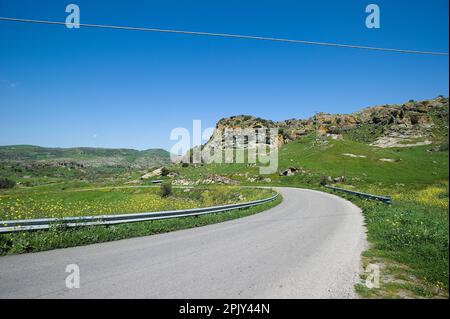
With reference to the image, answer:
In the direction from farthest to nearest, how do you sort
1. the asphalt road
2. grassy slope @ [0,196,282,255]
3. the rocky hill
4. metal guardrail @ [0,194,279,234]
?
the rocky hill
metal guardrail @ [0,194,279,234]
grassy slope @ [0,196,282,255]
the asphalt road

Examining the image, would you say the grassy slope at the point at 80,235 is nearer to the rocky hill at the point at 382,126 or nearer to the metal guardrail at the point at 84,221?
the metal guardrail at the point at 84,221

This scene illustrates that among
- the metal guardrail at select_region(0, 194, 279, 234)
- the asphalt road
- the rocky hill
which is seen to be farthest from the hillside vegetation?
the metal guardrail at select_region(0, 194, 279, 234)

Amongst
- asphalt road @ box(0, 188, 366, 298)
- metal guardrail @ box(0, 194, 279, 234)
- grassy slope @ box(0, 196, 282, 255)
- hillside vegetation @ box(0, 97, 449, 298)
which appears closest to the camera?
asphalt road @ box(0, 188, 366, 298)

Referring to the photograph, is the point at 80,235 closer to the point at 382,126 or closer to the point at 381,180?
the point at 381,180

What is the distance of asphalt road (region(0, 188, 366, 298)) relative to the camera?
18.6ft

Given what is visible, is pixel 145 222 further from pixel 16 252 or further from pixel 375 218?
pixel 375 218

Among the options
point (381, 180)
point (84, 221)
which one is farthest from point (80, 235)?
point (381, 180)

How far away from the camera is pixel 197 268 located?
7.15 m

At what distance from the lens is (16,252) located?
8.15m

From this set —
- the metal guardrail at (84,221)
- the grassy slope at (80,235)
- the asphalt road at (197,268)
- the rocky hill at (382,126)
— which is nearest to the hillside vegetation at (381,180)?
the rocky hill at (382,126)

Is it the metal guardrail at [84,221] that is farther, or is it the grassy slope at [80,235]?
the metal guardrail at [84,221]

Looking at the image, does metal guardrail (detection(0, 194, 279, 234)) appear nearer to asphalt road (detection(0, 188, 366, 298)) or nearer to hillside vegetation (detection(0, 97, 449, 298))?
asphalt road (detection(0, 188, 366, 298))

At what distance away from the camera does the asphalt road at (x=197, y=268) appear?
5680 millimetres

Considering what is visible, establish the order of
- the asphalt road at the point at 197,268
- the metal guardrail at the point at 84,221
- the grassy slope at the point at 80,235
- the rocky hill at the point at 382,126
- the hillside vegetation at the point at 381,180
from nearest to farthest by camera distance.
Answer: the asphalt road at the point at 197,268, the hillside vegetation at the point at 381,180, the grassy slope at the point at 80,235, the metal guardrail at the point at 84,221, the rocky hill at the point at 382,126
